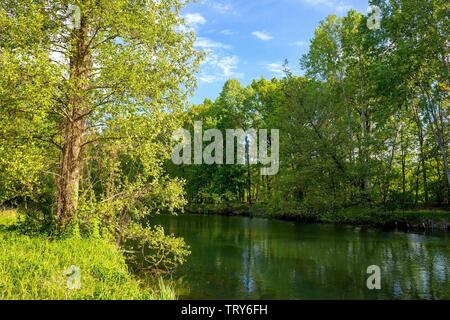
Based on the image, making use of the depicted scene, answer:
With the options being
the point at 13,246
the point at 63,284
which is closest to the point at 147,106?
the point at 13,246

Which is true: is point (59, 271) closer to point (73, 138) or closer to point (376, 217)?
point (73, 138)

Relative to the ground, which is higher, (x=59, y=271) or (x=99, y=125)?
(x=99, y=125)

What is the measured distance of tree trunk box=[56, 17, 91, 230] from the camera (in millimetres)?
13758

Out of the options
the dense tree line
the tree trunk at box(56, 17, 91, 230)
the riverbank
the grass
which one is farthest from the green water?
the dense tree line

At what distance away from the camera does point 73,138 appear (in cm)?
1425

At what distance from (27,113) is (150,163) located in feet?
15.6

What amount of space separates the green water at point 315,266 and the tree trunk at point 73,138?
16.3ft

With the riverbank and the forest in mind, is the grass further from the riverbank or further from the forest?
the riverbank

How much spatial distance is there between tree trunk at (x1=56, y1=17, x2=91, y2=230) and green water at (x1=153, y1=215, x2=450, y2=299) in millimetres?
4979

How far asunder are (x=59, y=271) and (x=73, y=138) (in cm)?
633

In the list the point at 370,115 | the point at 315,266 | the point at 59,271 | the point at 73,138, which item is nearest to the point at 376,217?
the point at 370,115

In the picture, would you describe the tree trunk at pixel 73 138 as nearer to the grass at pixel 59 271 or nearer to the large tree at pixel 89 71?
the large tree at pixel 89 71

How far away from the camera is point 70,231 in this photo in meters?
13.7
